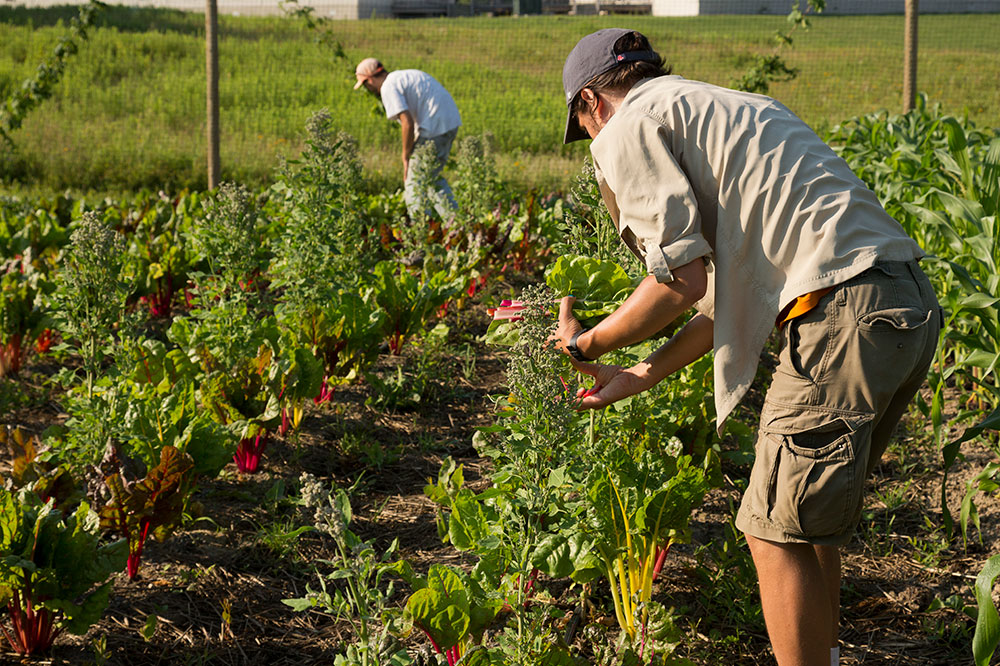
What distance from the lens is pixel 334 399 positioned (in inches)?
170

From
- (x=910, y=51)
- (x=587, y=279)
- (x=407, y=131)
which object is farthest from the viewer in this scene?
(x=910, y=51)

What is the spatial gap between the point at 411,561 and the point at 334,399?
1.50 meters

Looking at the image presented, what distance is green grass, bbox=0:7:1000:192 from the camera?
1129cm

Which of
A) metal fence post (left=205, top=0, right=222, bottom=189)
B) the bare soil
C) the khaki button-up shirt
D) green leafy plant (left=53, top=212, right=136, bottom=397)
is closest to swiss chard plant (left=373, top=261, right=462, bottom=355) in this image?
the bare soil

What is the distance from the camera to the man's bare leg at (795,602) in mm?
1937

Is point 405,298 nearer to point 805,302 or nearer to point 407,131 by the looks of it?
point 407,131

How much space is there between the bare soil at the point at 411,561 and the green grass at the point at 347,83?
6.95 meters

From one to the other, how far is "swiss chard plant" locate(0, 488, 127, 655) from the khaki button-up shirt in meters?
1.67

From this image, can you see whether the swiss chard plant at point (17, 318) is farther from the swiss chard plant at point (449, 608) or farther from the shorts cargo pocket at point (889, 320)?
the shorts cargo pocket at point (889, 320)

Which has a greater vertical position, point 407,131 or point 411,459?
point 407,131

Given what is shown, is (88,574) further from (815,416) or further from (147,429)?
(815,416)

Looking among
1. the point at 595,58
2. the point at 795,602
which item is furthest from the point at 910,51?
the point at 795,602

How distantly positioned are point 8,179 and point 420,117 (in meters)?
6.81

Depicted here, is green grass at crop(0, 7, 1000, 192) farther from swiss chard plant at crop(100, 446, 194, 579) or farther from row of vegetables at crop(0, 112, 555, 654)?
swiss chard plant at crop(100, 446, 194, 579)
